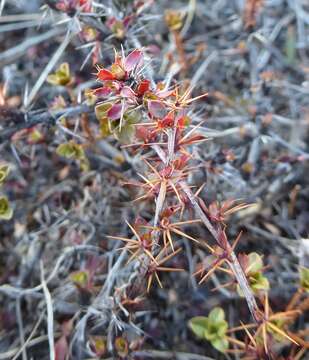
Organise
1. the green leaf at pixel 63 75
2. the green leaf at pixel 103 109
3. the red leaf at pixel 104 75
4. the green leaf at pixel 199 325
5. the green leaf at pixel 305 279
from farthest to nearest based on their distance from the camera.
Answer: the green leaf at pixel 63 75 < the green leaf at pixel 199 325 < the green leaf at pixel 305 279 < the green leaf at pixel 103 109 < the red leaf at pixel 104 75

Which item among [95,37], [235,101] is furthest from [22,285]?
[235,101]

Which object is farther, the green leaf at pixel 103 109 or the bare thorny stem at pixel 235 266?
the green leaf at pixel 103 109

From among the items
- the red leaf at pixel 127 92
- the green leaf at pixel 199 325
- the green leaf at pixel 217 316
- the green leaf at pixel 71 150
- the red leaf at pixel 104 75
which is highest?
A: the red leaf at pixel 104 75

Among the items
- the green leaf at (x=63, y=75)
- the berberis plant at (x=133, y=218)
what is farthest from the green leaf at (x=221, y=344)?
the green leaf at (x=63, y=75)

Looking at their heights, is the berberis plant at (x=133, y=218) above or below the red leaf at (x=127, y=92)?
below

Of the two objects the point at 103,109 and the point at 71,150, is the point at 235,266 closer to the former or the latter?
the point at 103,109

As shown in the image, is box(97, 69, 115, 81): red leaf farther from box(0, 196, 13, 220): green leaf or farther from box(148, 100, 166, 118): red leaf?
box(0, 196, 13, 220): green leaf

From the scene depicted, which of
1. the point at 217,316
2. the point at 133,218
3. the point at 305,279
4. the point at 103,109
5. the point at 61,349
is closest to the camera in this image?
the point at 103,109

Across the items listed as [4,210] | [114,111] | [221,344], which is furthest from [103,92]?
[221,344]

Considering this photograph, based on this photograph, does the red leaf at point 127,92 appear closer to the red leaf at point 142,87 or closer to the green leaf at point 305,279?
the red leaf at point 142,87
